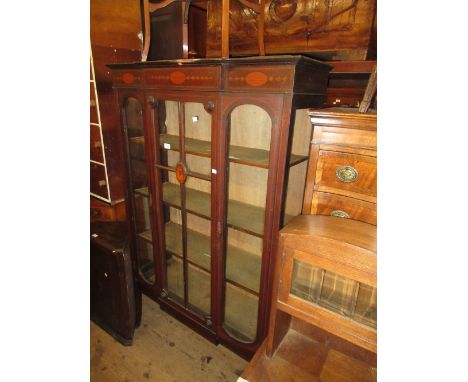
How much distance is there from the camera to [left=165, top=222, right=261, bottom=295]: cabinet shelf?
5.79 ft

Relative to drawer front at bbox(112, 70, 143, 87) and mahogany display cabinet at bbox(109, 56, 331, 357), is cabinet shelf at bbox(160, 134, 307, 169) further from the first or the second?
drawer front at bbox(112, 70, 143, 87)

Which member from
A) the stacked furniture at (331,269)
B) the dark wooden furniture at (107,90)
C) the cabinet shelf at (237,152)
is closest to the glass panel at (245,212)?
the cabinet shelf at (237,152)

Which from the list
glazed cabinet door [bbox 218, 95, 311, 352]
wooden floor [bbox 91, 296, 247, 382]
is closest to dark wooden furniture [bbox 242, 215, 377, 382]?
glazed cabinet door [bbox 218, 95, 311, 352]

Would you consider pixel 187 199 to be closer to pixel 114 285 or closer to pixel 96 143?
pixel 114 285

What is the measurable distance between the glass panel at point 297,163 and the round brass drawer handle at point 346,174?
0.81 feet

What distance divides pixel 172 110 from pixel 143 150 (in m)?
0.38

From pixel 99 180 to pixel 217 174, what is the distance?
137cm

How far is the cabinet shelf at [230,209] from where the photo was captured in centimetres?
162

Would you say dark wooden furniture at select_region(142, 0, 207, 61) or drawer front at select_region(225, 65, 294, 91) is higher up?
dark wooden furniture at select_region(142, 0, 207, 61)

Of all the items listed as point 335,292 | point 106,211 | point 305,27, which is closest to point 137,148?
point 106,211

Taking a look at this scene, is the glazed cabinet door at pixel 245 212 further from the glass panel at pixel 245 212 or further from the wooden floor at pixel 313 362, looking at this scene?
the wooden floor at pixel 313 362

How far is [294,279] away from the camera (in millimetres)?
1088
